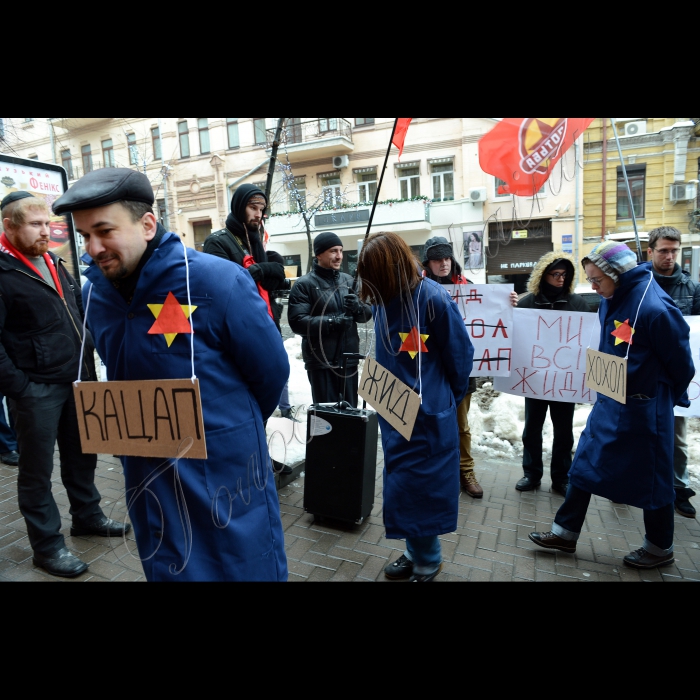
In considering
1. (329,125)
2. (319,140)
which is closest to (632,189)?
(329,125)

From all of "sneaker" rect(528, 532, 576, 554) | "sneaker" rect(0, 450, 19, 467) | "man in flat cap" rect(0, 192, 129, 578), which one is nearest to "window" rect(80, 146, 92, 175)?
"man in flat cap" rect(0, 192, 129, 578)

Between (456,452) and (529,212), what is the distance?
1.89m

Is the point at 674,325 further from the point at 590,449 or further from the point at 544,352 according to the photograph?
the point at 544,352

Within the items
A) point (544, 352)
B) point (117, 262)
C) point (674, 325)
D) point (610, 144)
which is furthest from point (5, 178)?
point (610, 144)

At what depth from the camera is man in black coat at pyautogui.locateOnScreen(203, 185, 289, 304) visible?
10.1 ft

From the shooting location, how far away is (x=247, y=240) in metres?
3.25

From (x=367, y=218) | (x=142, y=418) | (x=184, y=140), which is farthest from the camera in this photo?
(x=367, y=218)

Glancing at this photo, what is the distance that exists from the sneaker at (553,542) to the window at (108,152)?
3.47 metres

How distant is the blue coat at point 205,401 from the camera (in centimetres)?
144

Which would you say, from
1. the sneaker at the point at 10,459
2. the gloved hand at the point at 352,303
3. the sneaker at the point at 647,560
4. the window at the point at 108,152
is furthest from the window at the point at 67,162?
the sneaker at the point at 647,560

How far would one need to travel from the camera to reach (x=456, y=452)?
2.44 metres

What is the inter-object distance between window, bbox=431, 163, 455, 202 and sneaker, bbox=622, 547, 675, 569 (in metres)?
3.85

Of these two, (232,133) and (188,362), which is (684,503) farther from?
(232,133)

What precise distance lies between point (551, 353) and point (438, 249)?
3.97ft
